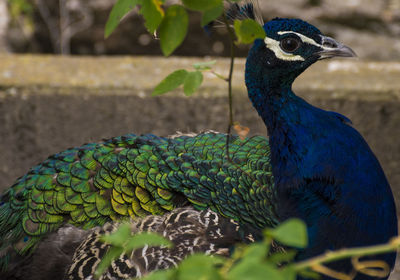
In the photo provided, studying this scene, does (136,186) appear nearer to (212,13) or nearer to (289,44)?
(289,44)

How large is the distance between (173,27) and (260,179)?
975 mm

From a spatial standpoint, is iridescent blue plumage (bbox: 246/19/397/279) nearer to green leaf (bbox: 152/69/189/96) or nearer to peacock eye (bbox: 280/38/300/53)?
peacock eye (bbox: 280/38/300/53)

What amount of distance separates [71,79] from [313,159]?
1581mm

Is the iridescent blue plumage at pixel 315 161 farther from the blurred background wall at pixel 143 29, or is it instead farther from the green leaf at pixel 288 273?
the blurred background wall at pixel 143 29

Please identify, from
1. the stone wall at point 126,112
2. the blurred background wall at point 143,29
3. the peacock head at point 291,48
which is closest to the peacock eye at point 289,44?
the peacock head at point 291,48

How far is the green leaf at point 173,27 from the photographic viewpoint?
0.86m

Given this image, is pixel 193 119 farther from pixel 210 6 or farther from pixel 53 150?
pixel 210 6

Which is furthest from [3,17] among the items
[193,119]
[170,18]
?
[170,18]

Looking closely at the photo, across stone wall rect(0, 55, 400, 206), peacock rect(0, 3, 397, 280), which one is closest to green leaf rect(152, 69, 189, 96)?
peacock rect(0, 3, 397, 280)

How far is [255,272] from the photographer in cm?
58

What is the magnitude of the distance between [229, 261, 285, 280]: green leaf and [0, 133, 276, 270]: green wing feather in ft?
3.66

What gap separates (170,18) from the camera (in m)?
0.87

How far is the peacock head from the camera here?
1.69 metres

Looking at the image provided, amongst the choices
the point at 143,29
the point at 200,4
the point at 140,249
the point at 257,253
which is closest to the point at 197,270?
the point at 257,253
